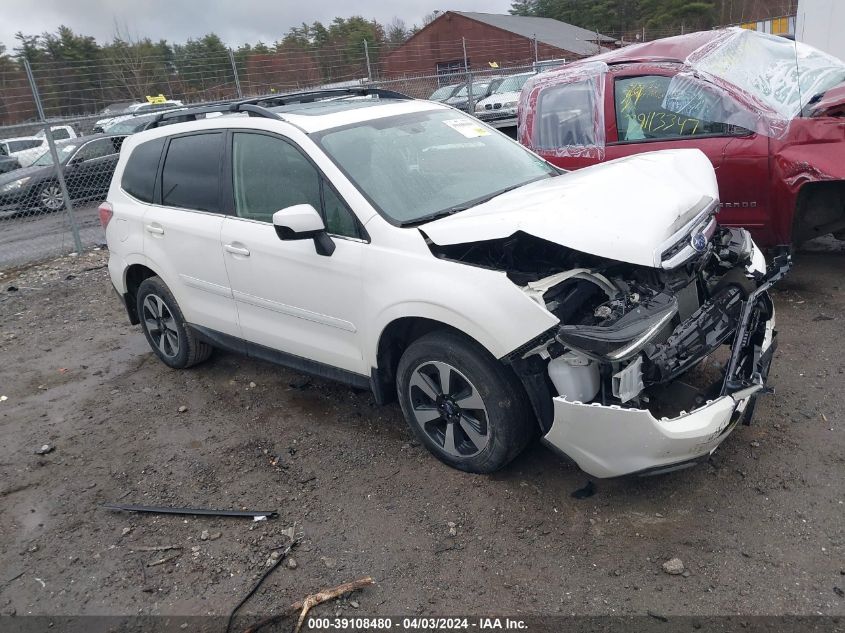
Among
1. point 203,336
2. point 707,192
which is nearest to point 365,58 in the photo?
point 203,336

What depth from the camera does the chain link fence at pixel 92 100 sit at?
9.82 meters

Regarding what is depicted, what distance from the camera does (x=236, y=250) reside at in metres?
4.04

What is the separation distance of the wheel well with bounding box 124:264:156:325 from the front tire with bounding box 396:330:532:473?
104 inches

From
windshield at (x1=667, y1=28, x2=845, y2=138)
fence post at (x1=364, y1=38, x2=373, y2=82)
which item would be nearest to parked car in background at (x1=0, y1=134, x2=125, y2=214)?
fence post at (x1=364, y1=38, x2=373, y2=82)

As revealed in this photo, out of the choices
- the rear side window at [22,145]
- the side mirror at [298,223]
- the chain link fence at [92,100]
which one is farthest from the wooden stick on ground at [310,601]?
the rear side window at [22,145]

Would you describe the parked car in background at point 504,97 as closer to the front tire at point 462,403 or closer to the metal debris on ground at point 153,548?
the front tire at point 462,403

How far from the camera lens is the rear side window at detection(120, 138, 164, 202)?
4.77 meters

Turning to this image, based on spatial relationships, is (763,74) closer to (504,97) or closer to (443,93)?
(504,97)

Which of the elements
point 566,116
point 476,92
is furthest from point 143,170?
point 476,92

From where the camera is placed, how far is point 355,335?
3568 mm

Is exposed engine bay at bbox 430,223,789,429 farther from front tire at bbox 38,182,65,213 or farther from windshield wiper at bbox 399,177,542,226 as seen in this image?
front tire at bbox 38,182,65,213

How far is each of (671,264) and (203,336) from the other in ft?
10.5

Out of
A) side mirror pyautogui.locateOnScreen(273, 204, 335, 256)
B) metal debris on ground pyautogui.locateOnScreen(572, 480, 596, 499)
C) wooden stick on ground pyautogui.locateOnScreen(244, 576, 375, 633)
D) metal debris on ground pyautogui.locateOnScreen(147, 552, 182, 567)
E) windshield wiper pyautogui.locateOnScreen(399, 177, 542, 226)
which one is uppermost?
side mirror pyautogui.locateOnScreen(273, 204, 335, 256)

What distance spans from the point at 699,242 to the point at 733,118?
93.8 inches
